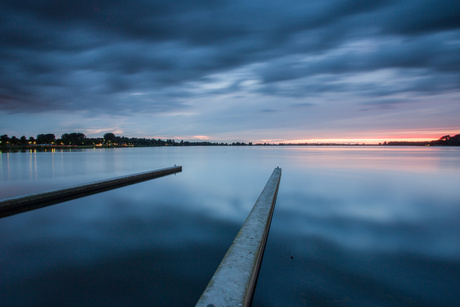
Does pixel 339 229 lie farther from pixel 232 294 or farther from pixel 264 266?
pixel 232 294

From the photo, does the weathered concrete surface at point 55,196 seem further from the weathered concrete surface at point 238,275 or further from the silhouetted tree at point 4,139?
the silhouetted tree at point 4,139

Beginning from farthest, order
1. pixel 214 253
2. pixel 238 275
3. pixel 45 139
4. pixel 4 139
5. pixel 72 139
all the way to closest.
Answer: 1. pixel 72 139
2. pixel 45 139
3. pixel 4 139
4. pixel 214 253
5. pixel 238 275

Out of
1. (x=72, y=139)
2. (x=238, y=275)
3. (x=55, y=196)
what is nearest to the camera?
(x=238, y=275)

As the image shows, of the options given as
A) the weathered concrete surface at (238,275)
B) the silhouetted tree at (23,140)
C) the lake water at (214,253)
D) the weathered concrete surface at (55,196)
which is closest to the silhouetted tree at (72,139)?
the silhouetted tree at (23,140)

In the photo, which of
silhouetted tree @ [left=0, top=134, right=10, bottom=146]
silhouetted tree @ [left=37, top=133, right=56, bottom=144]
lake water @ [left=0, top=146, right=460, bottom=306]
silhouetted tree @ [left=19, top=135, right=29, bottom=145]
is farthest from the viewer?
silhouetted tree @ [left=37, top=133, right=56, bottom=144]

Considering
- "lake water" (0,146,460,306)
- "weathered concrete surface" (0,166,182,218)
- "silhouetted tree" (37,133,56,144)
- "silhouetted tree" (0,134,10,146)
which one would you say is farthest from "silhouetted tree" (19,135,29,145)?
"lake water" (0,146,460,306)

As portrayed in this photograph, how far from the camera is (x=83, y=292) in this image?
3877mm

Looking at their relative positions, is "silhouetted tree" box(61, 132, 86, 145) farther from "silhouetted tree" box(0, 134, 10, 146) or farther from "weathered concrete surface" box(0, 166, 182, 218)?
"weathered concrete surface" box(0, 166, 182, 218)

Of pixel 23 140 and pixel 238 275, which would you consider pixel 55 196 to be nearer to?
pixel 238 275

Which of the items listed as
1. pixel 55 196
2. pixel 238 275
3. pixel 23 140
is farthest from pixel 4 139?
pixel 238 275

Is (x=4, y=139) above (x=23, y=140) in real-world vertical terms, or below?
above

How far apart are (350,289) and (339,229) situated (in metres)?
3.11

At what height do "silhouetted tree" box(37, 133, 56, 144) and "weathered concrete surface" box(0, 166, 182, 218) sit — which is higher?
"silhouetted tree" box(37, 133, 56, 144)

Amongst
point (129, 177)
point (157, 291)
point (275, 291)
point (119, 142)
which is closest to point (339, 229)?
point (275, 291)
